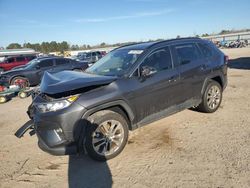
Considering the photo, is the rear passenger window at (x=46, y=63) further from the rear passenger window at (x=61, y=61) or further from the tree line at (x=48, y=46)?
the tree line at (x=48, y=46)

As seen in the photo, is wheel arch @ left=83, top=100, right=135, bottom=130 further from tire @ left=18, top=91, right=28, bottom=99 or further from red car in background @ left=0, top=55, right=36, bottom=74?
red car in background @ left=0, top=55, right=36, bottom=74

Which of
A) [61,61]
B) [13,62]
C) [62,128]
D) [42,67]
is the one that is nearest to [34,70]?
[42,67]

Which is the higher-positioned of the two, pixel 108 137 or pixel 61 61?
pixel 61 61

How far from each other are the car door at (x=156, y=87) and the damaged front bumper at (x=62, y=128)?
105 centimetres

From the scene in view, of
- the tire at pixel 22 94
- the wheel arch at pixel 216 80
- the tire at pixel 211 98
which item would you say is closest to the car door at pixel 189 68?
the wheel arch at pixel 216 80

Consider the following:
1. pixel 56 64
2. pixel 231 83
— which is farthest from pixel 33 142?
pixel 56 64

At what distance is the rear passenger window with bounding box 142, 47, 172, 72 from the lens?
14.7 ft

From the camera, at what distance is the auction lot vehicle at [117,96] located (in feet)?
11.9

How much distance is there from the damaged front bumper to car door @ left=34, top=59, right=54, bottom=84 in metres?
9.40

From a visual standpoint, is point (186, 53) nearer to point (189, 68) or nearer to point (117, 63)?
point (189, 68)

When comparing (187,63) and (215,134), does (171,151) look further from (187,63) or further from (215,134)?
(187,63)

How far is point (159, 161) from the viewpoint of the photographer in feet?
12.5

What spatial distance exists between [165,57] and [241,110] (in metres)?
2.58

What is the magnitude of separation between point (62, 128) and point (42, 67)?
34.2ft
